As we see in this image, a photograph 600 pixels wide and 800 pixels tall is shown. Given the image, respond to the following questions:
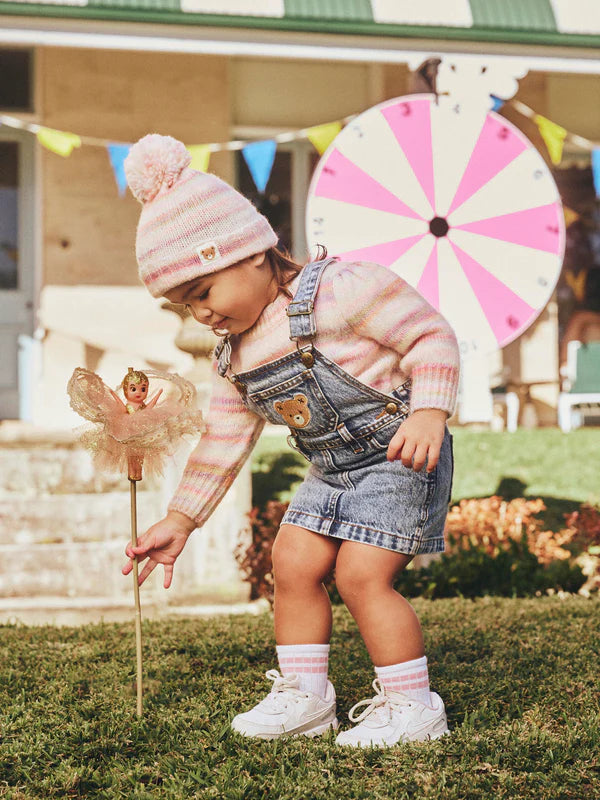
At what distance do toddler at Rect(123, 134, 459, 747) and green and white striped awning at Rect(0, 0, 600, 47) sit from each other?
3767 mm

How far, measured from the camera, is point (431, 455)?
7.55ft

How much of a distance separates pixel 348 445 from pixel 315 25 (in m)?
4.22

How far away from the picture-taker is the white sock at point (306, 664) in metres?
2.57

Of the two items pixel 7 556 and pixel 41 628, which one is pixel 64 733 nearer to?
pixel 41 628

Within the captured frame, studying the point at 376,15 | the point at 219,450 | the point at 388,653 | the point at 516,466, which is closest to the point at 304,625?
the point at 388,653

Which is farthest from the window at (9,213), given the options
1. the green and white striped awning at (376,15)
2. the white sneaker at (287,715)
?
the white sneaker at (287,715)

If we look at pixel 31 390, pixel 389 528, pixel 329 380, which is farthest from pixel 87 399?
pixel 31 390

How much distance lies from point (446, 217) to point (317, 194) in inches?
26.8

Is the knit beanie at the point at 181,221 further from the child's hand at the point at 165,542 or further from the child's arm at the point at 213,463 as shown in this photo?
the child's hand at the point at 165,542

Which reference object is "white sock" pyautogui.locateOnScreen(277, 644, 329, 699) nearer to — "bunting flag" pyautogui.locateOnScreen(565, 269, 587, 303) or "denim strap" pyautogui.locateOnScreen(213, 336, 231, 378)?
"denim strap" pyautogui.locateOnScreen(213, 336, 231, 378)

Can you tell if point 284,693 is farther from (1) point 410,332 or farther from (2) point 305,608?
(1) point 410,332

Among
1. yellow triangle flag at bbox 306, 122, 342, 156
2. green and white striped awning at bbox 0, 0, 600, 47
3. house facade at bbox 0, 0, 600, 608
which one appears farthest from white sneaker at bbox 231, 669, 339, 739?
yellow triangle flag at bbox 306, 122, 342, 156

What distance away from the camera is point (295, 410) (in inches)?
101

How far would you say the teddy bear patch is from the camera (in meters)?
2.56
